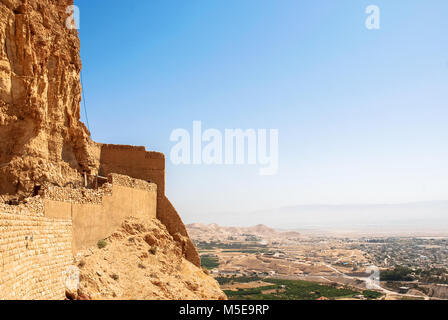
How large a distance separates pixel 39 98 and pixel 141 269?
687 centimetres

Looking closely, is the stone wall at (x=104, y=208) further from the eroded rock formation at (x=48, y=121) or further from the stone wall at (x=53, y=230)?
the eroded rock formation at (x=48, y=121)

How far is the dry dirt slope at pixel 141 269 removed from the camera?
39.1 feet

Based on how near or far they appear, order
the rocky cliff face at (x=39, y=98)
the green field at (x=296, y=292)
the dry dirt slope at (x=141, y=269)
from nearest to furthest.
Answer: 1. the dry dirt slope at (x=141, y=269)
2. the rocky cliff face at (x=39, y=98)
3. the green field at (x=296, y=292)

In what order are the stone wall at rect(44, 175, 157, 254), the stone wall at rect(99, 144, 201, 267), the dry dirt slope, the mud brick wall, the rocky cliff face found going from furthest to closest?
the stone wall at rect(99, 144, 201, 267)
the rocky cliff face
the stone wall at rect(44, 175, 157, 254)
the dry dirt slope
the mud brick wall

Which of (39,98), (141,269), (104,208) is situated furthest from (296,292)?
(39,98)

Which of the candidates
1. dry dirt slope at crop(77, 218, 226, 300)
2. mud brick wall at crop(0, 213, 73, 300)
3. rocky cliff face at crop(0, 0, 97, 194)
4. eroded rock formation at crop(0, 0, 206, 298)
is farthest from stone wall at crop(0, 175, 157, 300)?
rocky cliff face at crop(0, 0, 97, 194)

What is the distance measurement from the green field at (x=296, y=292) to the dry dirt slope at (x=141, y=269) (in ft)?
96.1

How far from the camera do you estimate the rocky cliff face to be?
45.2ft

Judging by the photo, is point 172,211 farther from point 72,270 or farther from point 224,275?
point 224,275

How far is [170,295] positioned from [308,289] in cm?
4426

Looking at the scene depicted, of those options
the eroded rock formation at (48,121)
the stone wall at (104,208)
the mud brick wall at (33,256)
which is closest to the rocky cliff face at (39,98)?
the eroded rock formation at (48,121)

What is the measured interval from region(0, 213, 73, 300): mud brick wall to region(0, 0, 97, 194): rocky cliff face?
421 centimetres

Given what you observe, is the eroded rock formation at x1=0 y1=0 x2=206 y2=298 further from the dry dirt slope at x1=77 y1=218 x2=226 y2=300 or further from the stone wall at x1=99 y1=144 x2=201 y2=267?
the dry dirt slope at x1=77 y1=218 x2=226 y2=300

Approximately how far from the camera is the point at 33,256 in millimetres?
Answer: 8867
